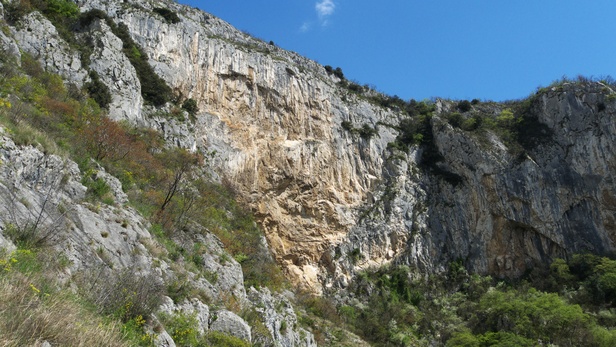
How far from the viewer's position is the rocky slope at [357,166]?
1081 inches

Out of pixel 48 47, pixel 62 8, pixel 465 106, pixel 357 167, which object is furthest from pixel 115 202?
pixel 465 106

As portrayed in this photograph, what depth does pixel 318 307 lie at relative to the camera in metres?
22.8

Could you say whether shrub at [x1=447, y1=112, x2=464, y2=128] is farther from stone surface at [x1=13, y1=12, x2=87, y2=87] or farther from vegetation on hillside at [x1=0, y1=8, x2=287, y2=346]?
stone surface at [x1=13, y1=12, x2=87, y2=87]

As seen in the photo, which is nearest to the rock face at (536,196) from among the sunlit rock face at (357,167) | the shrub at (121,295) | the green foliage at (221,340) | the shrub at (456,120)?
the sunlit rock face at (357,167)

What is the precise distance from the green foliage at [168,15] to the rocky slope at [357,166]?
0.40 m

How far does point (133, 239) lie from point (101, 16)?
21.1 meters

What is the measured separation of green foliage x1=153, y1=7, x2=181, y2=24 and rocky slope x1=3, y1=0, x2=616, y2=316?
15.8 inches

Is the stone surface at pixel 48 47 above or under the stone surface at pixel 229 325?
above

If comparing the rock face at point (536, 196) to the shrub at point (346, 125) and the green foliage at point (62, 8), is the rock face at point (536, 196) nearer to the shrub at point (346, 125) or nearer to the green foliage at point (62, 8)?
the shrub at point (346, 125)

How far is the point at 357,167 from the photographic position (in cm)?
3212

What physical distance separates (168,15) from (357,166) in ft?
54.3

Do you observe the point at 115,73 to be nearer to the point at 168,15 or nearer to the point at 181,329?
the point at 168,15

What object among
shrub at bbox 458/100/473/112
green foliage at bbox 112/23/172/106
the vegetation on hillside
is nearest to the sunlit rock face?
green foliage at bbox 112/23/172/106

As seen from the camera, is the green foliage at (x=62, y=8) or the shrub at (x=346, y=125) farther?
the shrub at (x=346, y=125)
